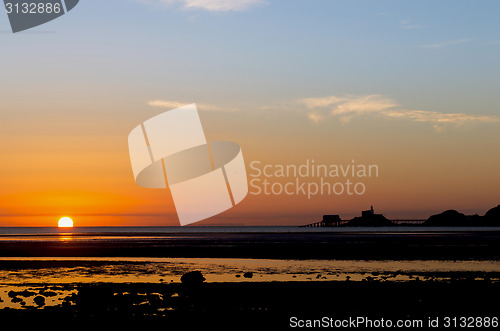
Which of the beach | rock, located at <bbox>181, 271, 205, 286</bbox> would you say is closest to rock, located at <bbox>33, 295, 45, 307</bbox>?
the beach

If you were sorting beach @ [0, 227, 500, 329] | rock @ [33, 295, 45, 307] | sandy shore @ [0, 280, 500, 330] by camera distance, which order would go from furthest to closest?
rock @ [33, 295, 45, 307], beach @ [0, 227, 500, 329], sandy shore @ [0, 280, 500, 330]

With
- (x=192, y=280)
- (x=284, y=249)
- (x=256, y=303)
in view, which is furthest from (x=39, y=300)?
(x=284, y=249)

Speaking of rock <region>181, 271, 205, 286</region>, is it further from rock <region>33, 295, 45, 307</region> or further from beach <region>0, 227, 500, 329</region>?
rock <region>33, 295, 45, 307</region>

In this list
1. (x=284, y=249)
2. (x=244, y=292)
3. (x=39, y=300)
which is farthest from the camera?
(x=284, y=249)

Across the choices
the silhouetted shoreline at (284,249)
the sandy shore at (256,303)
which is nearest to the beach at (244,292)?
the sandy shore at (256,303)

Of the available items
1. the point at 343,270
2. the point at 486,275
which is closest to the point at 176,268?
the point at 343,270

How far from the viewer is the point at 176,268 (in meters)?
41.8

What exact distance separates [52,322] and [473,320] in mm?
13347

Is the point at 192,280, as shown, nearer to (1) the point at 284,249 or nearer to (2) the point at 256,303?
(2) the point at 256,303

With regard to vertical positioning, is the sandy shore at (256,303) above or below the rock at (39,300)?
below

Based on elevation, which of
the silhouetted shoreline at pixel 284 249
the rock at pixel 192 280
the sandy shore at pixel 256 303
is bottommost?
the silhouetted shoreline at pixel 284 249

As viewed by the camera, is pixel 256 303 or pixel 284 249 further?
pixel 284 249

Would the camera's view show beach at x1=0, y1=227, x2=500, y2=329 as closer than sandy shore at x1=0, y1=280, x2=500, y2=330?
No

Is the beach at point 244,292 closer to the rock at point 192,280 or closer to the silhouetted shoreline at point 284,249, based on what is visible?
the rock at point 192,280
